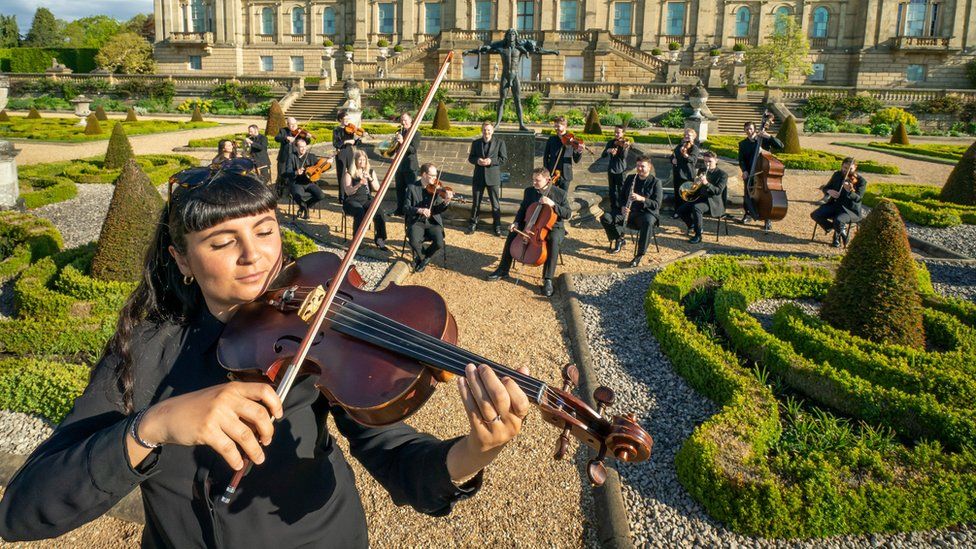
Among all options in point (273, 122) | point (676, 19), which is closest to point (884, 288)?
point (273, 122)

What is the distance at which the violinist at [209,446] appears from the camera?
1.39 metres

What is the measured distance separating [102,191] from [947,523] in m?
15.1

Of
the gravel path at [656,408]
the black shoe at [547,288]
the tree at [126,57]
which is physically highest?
the tree at [126,57]

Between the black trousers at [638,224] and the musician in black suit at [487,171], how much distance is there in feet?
6.68

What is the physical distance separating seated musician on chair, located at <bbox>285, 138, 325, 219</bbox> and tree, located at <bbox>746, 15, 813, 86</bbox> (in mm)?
33709

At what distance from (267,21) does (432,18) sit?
12.1 metres

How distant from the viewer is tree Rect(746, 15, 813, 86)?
37938 mm

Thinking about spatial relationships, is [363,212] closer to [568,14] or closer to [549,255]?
[549,255]

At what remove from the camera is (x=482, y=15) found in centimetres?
4288

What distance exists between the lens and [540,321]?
24.6 ft

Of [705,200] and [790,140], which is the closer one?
[705,200]

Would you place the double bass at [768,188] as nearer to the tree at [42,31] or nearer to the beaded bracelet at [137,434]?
the beaded bracelet at [137,434]

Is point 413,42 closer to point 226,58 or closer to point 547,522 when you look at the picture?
point 226,58

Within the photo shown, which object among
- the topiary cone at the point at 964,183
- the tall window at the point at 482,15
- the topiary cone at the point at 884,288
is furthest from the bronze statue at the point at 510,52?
the tall window at the point at 482,15
